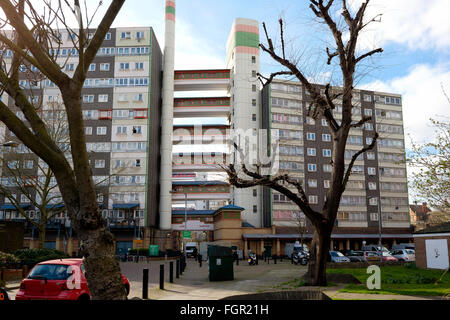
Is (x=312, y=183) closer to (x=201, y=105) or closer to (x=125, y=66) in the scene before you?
(x=201, y=105)

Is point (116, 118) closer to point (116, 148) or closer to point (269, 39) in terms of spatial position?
point (116, 148)

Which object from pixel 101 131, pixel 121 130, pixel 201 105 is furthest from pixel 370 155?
pixel 101 131

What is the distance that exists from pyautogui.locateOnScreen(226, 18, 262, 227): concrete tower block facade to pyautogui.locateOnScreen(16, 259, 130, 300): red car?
2199 inches

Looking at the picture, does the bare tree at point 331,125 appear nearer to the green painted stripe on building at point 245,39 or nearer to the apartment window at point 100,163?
the apartment window at point 100,163

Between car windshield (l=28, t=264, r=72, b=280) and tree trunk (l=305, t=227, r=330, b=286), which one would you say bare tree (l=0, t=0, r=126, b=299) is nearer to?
car windshield (l=28, t=264, r=72, b=280)

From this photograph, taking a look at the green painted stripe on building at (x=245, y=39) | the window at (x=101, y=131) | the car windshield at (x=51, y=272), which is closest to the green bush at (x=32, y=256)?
the car windshield at (x=51, y=272)

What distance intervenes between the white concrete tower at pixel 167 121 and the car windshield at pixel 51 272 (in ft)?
176

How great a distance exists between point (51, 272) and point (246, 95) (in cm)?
6244

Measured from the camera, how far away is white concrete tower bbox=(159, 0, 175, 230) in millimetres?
63375

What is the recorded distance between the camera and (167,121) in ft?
213

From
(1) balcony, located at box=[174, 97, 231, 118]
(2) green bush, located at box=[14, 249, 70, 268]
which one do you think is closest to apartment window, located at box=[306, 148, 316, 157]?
(1) balcony, located at box=[174, 97, 231, 118]

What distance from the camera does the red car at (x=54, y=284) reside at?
30.6 feet
